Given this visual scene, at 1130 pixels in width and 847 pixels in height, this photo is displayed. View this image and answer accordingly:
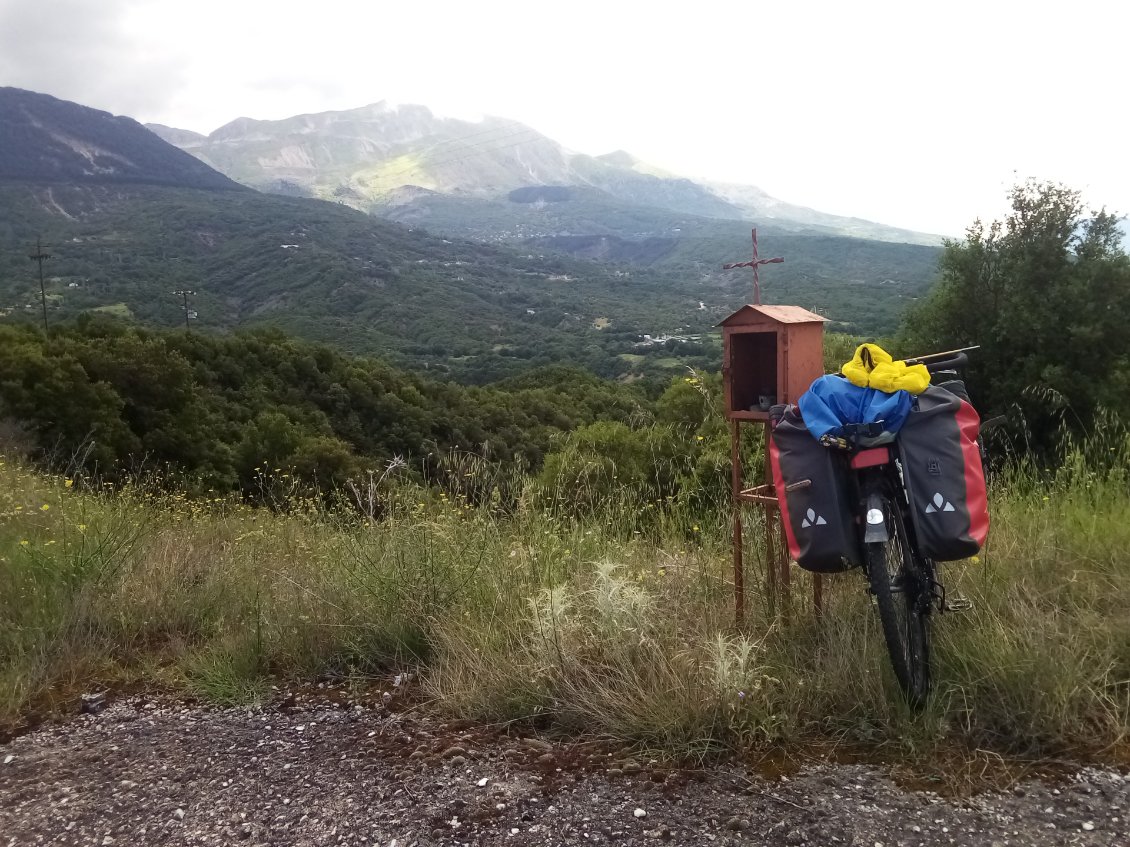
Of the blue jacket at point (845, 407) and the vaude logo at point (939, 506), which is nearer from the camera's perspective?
the vaude logo at point (939, 506)

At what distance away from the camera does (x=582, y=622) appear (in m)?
2.89

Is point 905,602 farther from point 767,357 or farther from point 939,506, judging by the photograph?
point 767,357

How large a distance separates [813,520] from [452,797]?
54.9 inches

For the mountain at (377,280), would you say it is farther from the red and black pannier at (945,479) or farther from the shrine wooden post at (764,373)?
the red and black pannier at (945,479)

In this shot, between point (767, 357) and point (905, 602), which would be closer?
point (905, 602)

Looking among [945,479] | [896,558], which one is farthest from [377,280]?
[945,479]

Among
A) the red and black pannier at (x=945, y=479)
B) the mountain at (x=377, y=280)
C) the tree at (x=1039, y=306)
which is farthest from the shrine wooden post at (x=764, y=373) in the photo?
the mountain at (x=377, y=280)

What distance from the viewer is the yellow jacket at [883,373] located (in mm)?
2414

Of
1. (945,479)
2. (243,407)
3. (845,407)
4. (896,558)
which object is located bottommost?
(243,407)

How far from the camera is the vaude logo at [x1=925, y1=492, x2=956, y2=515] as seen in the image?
2.28m

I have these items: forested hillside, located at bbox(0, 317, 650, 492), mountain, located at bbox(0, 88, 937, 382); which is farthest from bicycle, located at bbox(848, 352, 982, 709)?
mountain, located at bbox(0, 88, 937, 382)

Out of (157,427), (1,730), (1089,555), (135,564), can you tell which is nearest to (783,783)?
(1089,555)

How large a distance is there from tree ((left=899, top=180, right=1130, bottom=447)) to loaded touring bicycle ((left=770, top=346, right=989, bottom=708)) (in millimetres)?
16057

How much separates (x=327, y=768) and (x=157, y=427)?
2639cm
